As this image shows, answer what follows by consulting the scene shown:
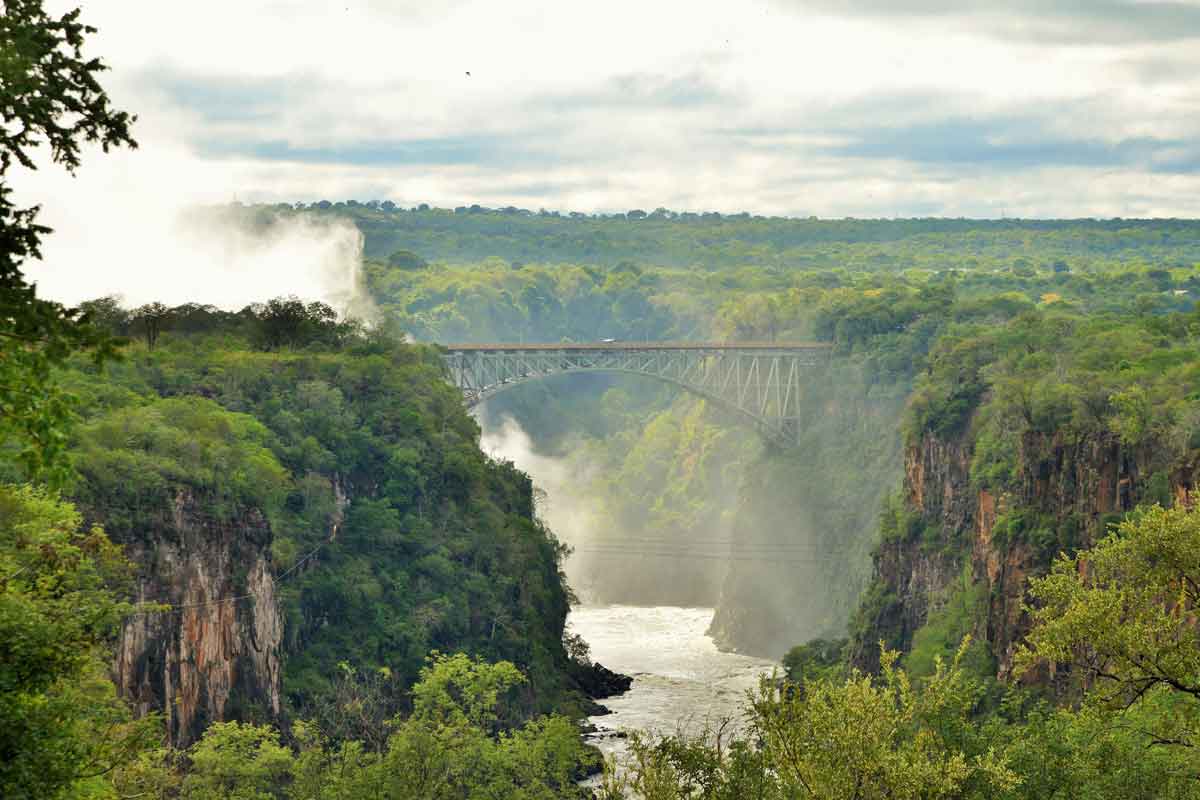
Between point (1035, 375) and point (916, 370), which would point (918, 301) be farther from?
point (1035, 375)

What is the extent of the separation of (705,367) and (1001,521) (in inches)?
2239

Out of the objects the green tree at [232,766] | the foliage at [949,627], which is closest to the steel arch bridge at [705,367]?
the foliage at [949,627]

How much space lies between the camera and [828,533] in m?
114

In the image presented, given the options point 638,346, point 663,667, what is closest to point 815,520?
point 638,346

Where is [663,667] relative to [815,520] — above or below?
below

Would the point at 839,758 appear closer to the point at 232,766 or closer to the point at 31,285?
the point at 31,285

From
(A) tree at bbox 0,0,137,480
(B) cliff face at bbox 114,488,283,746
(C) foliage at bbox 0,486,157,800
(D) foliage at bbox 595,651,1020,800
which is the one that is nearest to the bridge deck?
(B) cliff face at bbox 114,488,283,746

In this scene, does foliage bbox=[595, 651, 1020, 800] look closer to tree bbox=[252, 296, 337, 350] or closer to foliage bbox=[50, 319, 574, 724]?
foliage bbox=[50, 319, 574, 724]

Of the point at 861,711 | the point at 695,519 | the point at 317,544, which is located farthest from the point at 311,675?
the point at 695,519

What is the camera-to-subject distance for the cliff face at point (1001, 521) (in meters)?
60.8

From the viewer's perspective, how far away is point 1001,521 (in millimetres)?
67438

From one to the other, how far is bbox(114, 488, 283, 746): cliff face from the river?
16.2m

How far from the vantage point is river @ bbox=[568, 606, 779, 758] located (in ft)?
267

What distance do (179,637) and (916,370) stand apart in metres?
72.1
